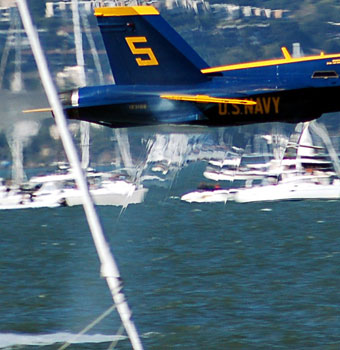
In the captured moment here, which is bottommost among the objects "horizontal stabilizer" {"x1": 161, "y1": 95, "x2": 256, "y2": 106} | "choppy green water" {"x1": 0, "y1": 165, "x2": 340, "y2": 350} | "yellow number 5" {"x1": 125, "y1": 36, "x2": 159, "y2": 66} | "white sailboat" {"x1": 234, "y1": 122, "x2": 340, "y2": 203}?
"white sailboat" {"x1": 234, "y1": 122, "x2": 340, "y2": 203}

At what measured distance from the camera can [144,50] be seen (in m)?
21.9

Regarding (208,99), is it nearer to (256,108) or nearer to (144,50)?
(256,108)

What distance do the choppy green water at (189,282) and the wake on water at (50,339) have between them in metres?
0.04

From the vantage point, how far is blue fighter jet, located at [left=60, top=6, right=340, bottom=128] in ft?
63.8

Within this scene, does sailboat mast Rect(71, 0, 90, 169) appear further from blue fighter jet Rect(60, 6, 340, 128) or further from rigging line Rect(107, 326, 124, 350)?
blue fighter jet Rect(60, 6, 340, 128)

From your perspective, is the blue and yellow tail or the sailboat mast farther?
the sailboat mast

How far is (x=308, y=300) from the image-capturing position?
27141 mm

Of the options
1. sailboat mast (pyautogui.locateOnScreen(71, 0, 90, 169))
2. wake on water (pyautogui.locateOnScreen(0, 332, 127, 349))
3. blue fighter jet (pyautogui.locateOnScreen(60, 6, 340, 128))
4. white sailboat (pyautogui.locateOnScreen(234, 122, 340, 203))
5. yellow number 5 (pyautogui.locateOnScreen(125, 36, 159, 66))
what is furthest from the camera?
white sailboat (pyautogui.locateOnScreen(234, 122, 340, 203))

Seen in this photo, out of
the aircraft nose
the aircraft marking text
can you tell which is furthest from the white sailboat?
the aircraft nose

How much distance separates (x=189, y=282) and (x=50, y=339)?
8.75 m

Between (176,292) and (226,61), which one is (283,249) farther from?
(226,61)

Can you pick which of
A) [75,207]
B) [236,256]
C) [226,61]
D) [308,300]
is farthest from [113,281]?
[226,61]

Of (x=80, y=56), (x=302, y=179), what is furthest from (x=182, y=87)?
(x=302, y=179)

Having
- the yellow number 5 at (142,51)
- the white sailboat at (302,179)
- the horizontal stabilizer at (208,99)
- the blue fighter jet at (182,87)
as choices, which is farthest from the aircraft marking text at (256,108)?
the white sailboat at (302,179)
